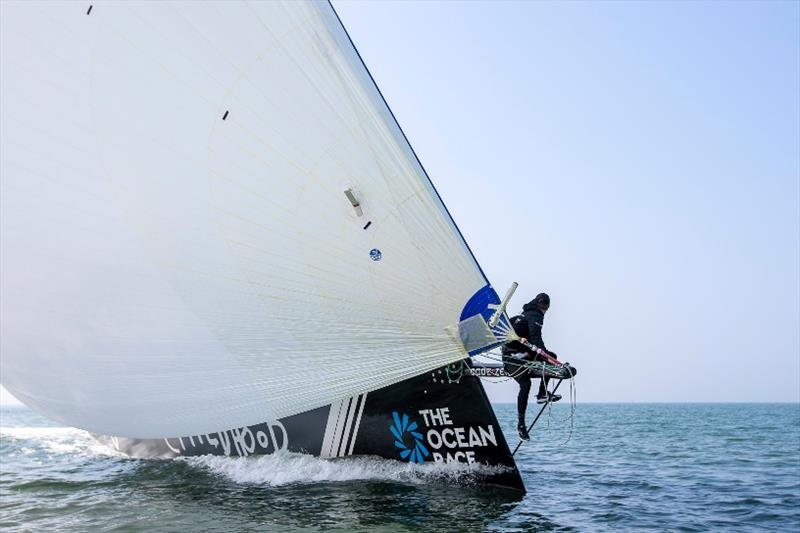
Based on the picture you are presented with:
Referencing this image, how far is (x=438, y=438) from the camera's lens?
9289 millimetres

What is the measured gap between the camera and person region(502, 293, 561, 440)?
897 cm

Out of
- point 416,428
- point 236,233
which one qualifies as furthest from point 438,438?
point 236,233

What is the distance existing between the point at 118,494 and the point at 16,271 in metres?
3.74

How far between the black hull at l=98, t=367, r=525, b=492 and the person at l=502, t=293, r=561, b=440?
537 mm

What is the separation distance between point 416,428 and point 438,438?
352mm

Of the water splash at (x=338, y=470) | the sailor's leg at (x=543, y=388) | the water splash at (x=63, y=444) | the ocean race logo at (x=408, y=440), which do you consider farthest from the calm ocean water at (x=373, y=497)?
the water splash at (x=63, y=444)

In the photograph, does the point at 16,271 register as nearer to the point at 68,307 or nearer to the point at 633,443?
the point at 68,307

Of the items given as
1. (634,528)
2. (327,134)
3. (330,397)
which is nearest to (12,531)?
(330,397)

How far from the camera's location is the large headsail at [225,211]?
751 centimetres

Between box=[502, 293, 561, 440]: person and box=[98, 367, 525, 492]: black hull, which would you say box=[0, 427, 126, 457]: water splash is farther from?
box=[502, 293, 561, 440]: person

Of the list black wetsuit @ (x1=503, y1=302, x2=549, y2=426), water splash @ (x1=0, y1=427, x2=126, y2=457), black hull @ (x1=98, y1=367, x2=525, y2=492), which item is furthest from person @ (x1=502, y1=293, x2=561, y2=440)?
water splash @ (x1=0, y1=427, x2=126, y2=457)

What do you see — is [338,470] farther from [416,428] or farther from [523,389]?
[523,389]

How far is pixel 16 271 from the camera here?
10008 millimetres

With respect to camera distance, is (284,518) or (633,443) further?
(633,443)
